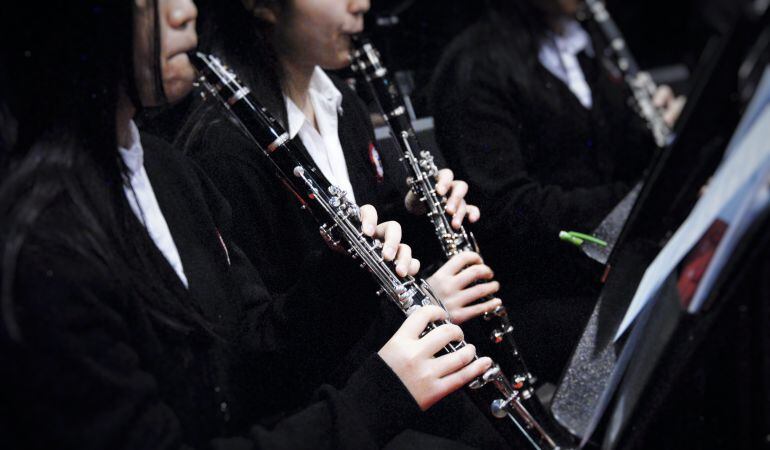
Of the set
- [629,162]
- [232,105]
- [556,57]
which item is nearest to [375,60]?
[232,105]

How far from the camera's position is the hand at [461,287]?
43.9 inches

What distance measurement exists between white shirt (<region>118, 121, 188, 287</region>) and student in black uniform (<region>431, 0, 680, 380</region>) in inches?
27.3

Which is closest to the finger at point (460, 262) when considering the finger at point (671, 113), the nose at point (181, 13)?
the nose at point (181, 13)

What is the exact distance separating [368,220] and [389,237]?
0.04 metres

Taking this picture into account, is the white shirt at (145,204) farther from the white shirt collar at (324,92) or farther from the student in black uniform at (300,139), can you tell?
the white shirt collar at (324,92)

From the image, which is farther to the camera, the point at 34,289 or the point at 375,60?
the point at 375,60

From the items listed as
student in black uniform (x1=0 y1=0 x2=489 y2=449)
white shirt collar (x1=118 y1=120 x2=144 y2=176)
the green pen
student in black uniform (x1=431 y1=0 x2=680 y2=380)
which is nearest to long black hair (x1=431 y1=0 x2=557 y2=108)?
student in black uniform (x1=431 y1=0 x2=680 y2=380)

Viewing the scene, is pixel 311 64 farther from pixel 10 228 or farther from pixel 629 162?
pixel 629 162

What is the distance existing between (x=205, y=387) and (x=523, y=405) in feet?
1.86

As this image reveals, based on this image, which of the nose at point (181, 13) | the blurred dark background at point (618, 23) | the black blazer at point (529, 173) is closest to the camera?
the nose at point (181, 13)

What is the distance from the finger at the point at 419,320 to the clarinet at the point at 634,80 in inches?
52.7

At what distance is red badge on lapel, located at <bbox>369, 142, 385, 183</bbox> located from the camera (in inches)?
45.9

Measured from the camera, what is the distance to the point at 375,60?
118 centimetres

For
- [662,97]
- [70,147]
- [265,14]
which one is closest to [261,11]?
[265,14]
